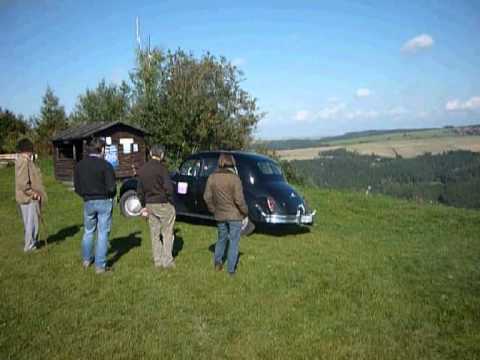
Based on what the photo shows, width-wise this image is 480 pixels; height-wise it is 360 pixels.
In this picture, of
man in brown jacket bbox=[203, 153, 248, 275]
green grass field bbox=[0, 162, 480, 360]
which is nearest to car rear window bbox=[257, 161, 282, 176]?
green grass field bbox=[0, 162, 480, 360]

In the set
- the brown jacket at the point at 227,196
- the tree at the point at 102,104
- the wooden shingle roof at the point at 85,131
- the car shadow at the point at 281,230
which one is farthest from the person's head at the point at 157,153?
the tree at the point at 102,104

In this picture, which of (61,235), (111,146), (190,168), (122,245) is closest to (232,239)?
(122,245)

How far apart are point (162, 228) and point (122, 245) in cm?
221

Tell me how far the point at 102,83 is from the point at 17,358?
43202 mm

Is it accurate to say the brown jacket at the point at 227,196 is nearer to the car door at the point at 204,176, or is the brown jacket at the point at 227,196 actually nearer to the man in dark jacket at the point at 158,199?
the man in dark jacket at the point at 158,199

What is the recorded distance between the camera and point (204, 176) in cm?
1042

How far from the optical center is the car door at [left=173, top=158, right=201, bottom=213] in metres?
10.5

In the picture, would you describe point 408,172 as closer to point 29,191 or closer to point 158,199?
point 158,199

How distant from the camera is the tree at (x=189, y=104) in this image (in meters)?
26.4

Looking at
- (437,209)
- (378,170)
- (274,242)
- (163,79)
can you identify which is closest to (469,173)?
(378,170)

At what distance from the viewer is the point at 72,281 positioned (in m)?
6.42

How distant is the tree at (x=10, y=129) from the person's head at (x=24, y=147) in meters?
34.0

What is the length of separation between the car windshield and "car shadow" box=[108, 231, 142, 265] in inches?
123

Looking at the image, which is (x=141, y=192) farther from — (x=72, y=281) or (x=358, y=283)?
(x=358, y=283)
